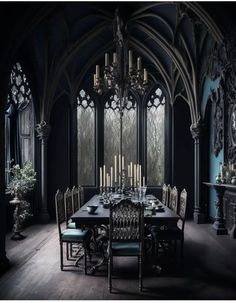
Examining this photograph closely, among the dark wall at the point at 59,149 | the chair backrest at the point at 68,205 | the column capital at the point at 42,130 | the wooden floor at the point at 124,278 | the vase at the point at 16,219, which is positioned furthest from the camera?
the dark wall at the point at 59,149

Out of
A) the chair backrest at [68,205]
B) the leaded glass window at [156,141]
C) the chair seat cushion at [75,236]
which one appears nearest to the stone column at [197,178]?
the leaded glass window at [156,141]

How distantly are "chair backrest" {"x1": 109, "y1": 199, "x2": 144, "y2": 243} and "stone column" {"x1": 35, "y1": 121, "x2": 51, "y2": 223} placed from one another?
17.4 ft

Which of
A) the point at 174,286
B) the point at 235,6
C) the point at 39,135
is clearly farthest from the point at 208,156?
the point at 174,286

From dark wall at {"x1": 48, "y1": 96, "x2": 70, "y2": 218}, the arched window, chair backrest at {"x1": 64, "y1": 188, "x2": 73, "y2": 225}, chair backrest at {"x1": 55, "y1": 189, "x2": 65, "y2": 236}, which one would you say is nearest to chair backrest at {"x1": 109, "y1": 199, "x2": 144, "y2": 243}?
chair backrest at {"x1": 55, "y1": 189, "x2": 65, "y2": 236}

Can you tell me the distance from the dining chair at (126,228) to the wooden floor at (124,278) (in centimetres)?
33

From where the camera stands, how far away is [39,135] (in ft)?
29.1

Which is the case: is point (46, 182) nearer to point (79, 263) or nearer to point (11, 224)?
point (11, 224)

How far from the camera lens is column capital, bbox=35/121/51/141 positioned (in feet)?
28.7

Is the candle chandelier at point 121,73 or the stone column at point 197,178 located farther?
the stone column at point 197,178

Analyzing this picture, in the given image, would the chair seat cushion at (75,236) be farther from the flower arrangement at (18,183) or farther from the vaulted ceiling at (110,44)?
the vaulted ceiling at (110,44)

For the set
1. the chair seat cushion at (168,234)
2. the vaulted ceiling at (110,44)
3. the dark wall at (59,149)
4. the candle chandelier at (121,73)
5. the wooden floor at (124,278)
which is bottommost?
the wooden floor at (124,278)

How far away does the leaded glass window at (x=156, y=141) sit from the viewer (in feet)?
34.3

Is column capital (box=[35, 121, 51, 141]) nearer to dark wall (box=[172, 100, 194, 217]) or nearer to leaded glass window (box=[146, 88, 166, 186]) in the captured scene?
leaded glass window (box=[146, 88, 166, 186])

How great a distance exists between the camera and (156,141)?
1051cm
